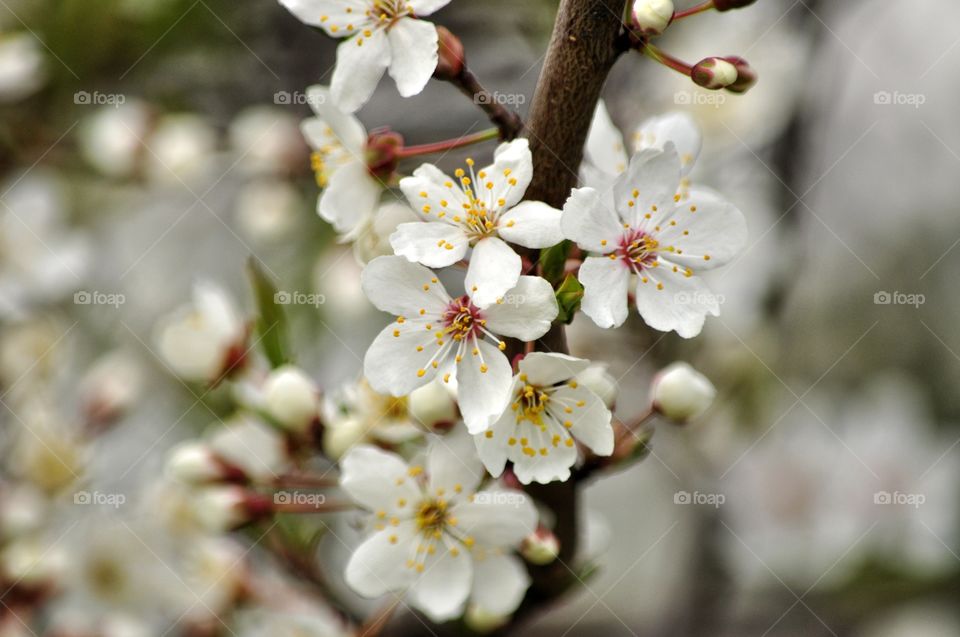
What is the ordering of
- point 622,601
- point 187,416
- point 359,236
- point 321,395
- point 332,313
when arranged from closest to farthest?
point 359,236
point 321,395
point 187,416
point 332,313
point 622,601

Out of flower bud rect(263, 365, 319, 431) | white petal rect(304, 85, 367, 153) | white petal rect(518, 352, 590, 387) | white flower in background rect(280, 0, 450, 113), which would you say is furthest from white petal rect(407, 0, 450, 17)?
flower bud rect(263, 365, 319, 431)

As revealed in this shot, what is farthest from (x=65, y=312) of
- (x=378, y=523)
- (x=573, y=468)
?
(x=573, y=468)

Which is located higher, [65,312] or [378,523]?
[378,523]

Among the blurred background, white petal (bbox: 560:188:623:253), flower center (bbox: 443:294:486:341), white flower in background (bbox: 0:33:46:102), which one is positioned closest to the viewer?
white petal (bbox: 560:188:623:253)

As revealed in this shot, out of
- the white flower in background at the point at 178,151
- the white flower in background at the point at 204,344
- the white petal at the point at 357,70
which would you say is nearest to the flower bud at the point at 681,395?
the white petal at the point at 357,70

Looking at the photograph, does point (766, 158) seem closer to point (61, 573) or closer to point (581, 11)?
point (581, 11)

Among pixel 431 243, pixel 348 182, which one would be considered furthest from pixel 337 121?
pixel 431 243

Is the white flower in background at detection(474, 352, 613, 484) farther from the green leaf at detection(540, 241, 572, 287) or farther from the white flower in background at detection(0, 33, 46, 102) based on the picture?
the white flower in background at detection(0, 33, 46, 102)

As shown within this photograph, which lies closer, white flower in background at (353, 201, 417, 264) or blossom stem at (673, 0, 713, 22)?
blossom stem at (673, 0, 713, 22)
